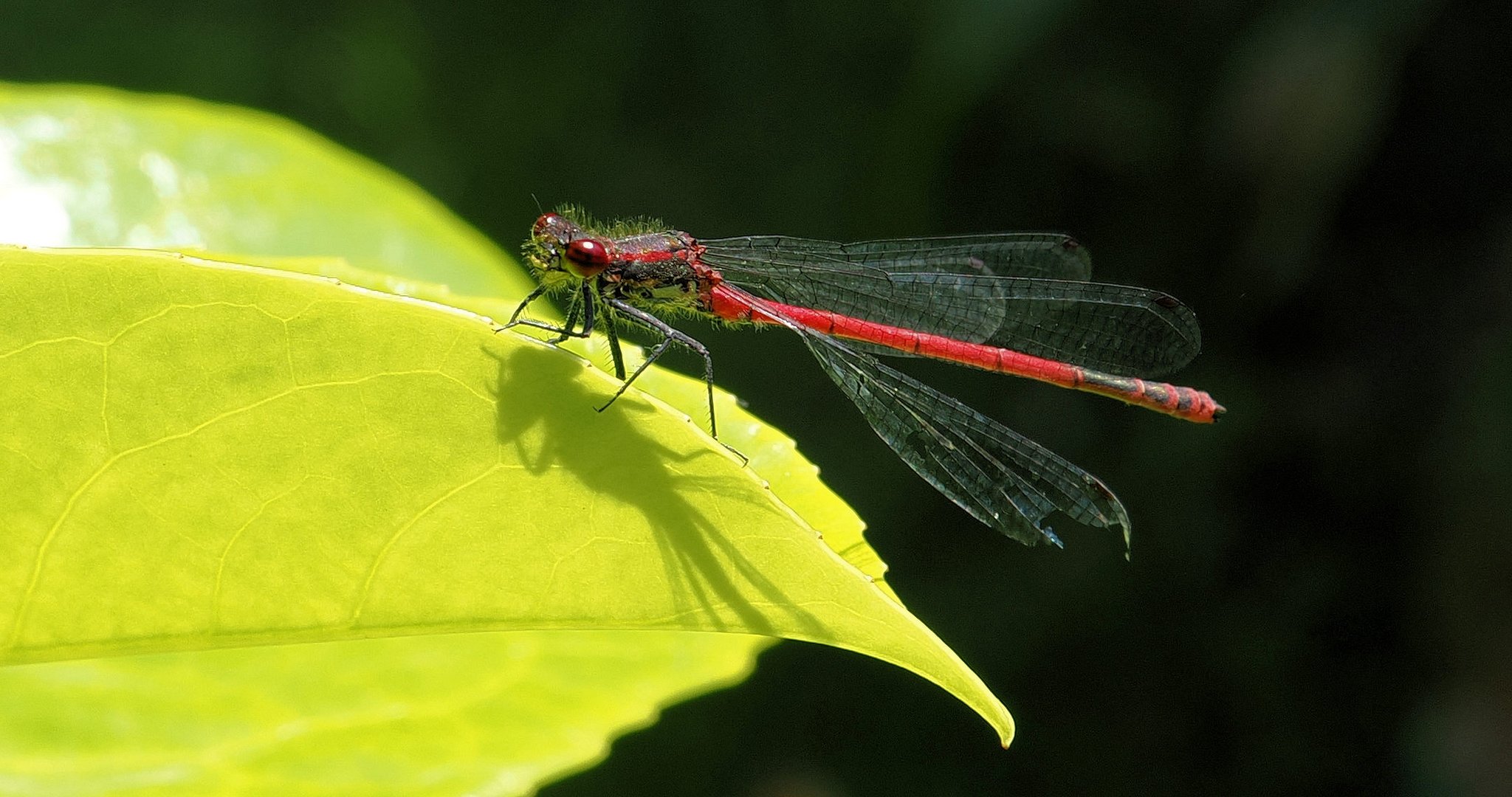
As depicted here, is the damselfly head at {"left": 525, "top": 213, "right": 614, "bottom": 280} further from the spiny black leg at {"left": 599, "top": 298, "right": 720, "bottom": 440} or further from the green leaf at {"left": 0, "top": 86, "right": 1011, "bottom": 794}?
the green leaf at {"left": 0, "top": 86, "right": 1011, "bottom": 794}

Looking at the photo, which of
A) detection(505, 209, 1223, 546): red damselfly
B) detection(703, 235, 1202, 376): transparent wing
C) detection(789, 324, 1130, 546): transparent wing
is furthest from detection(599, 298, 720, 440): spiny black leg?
detection(789, 324, 1130, 546): transparent wing

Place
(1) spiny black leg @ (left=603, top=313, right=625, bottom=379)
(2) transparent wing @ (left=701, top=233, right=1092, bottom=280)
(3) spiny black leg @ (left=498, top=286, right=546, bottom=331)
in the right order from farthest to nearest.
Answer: (2) transparent wing @ (left=701, top=233, right=1092, bottom=280)
(1) spiny black leg @ (left=603, top=313, right=625, bottom=379)
(3) spiny black leg @ (left=498, top=286, right=546, bottom=331)

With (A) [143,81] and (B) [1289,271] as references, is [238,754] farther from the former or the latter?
(B) [1289,271]

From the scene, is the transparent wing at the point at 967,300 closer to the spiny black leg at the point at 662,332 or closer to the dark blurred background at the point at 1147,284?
the spiny black leg at the point at 662,332

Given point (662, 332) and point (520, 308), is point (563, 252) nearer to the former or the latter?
point (662, 332)

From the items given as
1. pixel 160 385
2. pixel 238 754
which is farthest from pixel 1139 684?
pixel 160 385

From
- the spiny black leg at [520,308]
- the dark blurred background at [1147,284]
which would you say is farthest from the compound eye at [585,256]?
the dark blurred background at [1147,284]
